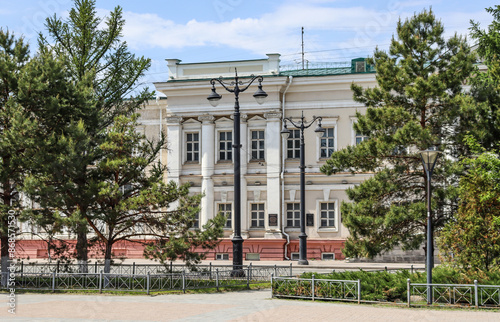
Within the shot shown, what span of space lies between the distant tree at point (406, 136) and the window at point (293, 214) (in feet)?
46.2

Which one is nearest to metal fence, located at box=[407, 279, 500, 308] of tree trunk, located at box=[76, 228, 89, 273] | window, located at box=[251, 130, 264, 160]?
tree trunk, located at box=[76, 228, 89, 273]

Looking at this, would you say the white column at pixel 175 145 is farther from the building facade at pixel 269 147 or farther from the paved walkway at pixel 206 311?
→ the paved walkway at pixel 206 311

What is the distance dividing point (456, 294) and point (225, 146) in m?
25.5

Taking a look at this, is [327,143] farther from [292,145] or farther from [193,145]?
[193,145]

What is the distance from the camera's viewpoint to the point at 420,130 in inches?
867

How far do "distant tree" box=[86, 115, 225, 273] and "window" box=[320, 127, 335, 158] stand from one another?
1758cm

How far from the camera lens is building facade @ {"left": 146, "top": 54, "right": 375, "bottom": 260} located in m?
37.3

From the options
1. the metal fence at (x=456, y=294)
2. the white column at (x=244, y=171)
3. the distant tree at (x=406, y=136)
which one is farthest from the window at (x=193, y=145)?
the metal fence at (x=456, y=294)

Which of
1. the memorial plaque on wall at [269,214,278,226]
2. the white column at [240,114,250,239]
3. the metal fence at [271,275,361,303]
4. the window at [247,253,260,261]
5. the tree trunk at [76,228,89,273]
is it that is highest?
the white column at [240,114,250,239]

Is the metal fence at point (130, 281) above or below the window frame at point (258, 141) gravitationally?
below

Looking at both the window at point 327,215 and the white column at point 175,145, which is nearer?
the window at point 327,215

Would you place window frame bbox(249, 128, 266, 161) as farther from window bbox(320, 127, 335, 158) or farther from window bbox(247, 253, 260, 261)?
window bbox(247, 253, 260, 261)

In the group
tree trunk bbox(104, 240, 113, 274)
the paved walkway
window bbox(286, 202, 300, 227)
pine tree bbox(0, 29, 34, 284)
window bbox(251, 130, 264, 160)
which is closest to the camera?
the paved walkway

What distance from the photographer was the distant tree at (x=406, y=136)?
73.4 ft
